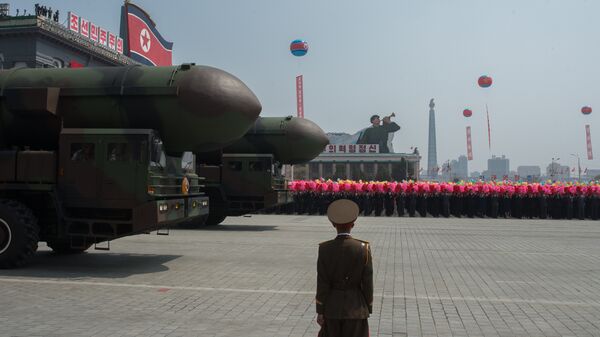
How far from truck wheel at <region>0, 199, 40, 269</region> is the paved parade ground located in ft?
0.82

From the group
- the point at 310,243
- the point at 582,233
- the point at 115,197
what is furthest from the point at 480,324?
the point at 582,233

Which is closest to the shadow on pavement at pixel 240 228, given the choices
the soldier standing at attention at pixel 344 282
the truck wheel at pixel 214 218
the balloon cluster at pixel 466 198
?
the truck wheel at pixel 214 218

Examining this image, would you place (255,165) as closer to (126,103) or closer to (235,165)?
(235,165)

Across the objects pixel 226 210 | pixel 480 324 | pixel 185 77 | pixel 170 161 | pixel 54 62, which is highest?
pixel 54 62

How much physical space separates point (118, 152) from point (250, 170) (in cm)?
791

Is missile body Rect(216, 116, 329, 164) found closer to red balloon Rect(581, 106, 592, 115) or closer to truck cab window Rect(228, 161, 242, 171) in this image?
truck cab window Rect(228, 161, 242, 171)

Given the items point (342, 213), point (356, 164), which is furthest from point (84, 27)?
point (356, 164)

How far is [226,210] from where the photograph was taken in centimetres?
1647

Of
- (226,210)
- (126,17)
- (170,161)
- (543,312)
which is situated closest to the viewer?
(543,312)

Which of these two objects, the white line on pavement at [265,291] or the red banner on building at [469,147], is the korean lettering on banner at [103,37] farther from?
the red banner on building at [469,147]

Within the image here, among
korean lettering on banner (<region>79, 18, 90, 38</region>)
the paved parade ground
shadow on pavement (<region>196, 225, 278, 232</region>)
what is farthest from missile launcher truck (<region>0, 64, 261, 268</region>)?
korean lettering on banner (<region>79, 18, 90, 38</region>)

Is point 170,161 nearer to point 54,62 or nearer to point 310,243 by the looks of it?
point 310,243

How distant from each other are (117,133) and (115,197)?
1060 mm

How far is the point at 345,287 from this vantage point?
145 inches
